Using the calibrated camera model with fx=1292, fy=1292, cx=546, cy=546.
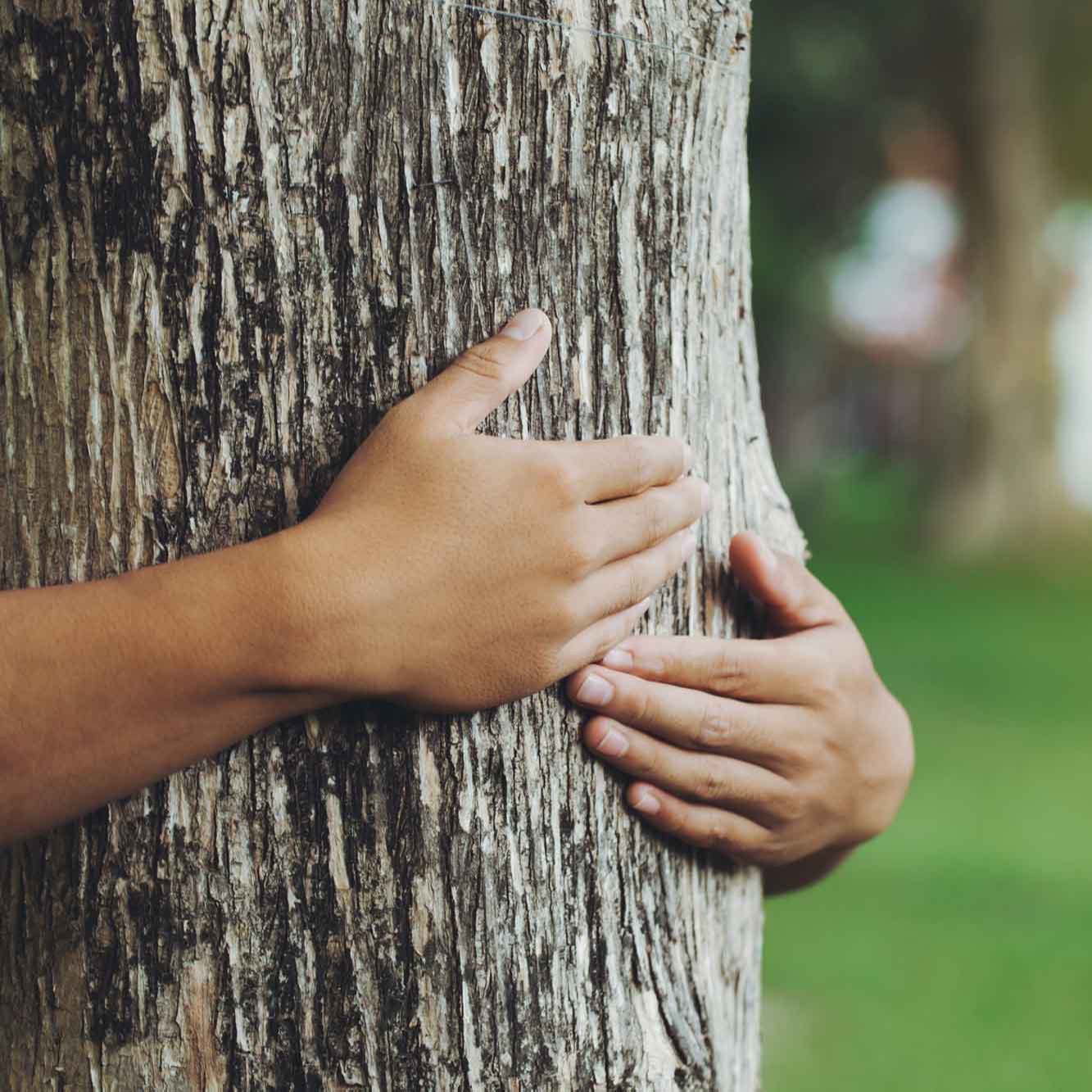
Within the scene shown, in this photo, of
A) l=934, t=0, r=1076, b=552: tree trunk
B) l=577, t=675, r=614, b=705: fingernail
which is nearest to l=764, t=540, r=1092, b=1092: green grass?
l=577, t=675, r=614, b=705: fingernail

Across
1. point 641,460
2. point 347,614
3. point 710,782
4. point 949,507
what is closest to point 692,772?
point 710,782

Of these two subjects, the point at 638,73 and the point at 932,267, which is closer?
the point at 638,73

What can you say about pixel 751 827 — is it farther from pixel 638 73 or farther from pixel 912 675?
pixel 912 675

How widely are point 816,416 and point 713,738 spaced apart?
22.1 metres

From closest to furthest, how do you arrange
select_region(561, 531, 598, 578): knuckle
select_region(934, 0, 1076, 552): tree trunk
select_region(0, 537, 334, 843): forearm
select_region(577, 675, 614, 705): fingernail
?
select_region(0, 537, 334, 843): forearm → select_region(561, 531, 598, 578): knuckle → select_region(577, 675, 614, 705): fingernail → select_region(934, 0, 1076, 552): tree trunk

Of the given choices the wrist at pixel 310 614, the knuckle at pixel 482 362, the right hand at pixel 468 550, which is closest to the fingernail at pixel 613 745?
the right hand at pixel 468 550

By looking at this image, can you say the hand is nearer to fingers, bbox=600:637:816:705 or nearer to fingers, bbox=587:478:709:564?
fingers, bbox=600:637:816:705

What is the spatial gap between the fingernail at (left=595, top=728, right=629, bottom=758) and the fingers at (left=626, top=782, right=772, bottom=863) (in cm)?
7

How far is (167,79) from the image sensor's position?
139 centimetres

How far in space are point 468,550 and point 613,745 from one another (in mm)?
328

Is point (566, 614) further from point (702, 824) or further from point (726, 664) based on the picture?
point (702, 824)

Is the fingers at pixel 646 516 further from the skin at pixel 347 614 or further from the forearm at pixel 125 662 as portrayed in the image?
the forearm at pixel 125 662

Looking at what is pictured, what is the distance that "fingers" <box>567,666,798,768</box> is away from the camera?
1521 mm

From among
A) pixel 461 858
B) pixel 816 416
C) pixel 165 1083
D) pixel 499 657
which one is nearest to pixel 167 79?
pixel 499 657
